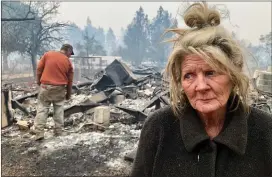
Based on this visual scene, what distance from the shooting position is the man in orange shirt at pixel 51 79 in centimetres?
589

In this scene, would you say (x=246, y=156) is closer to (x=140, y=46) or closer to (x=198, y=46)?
(x=198, y=46)

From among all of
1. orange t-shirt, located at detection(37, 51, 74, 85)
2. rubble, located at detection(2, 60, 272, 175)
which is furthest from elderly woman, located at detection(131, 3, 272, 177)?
orange t-shirt, located at detection(37, 51, 74, 85)

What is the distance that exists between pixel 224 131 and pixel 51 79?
5.00 metres

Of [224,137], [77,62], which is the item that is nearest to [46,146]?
[224,137]

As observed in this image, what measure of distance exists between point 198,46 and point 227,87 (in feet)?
0.82

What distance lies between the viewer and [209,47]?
131 cm

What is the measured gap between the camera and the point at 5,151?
5.36m

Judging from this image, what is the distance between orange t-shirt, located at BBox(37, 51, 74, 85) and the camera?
19.3ft

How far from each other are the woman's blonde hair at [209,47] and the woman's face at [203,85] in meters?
0.03

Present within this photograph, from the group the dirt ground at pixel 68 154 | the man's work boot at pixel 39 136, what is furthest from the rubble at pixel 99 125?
the man's work boot at pixel 39 136

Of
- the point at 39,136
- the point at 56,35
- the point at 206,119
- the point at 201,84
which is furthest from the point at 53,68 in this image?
the point at 56,35

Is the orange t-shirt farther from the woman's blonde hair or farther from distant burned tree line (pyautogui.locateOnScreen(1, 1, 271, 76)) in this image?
the woman's blonde hair

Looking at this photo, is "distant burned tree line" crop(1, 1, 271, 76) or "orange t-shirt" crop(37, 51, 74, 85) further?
"distant burned tree line" crop(1, 1, 271, 76)

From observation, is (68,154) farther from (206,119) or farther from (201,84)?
(201,84)
